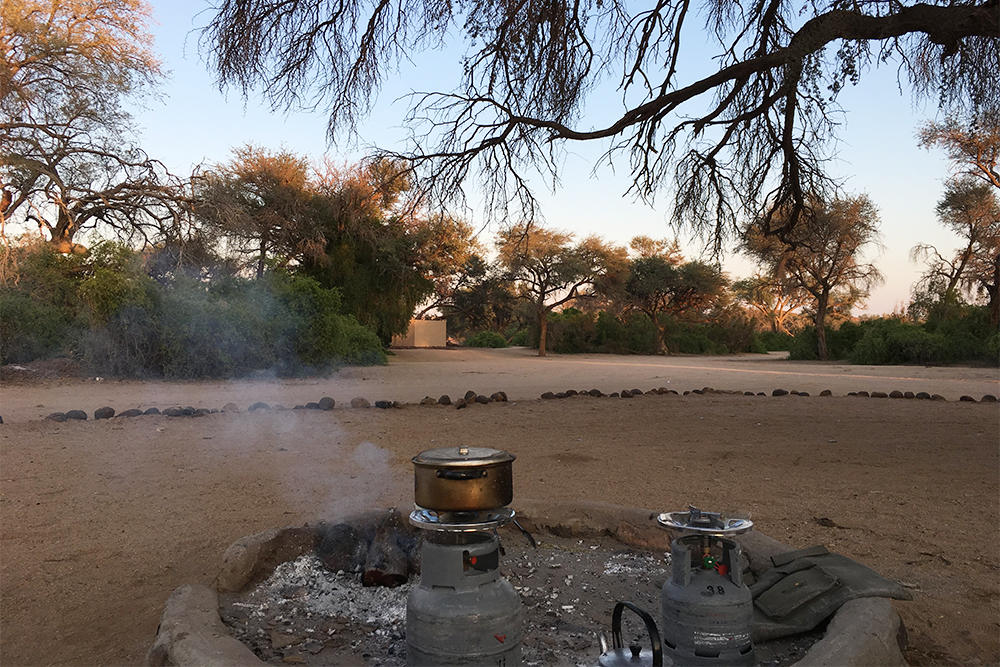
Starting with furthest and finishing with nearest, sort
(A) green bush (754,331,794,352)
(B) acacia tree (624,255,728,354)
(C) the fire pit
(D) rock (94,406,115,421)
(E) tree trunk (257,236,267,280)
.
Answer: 1. (A) green bush (754,331,794,352)
2. (B) acacia tree (624,255,728,354)
3. (E) tree trunk (257,236,267,280)
4. (D) rock (94,406,115,421)
5. (C) the fire pit

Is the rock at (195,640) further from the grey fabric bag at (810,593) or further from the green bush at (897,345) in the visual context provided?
the green bush at (897,345)

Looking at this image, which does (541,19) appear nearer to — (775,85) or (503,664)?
(775,85)

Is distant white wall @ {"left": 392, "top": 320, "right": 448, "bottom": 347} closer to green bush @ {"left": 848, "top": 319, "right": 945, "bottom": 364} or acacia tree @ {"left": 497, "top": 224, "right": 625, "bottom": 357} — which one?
acacia tree @ {"left": 497, "top": 224, "right": 625, "bottom": 357}

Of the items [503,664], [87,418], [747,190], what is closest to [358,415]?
[87,418]

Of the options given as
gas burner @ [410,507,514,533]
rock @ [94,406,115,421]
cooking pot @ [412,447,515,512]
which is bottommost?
rock @ [94,406,115,421]

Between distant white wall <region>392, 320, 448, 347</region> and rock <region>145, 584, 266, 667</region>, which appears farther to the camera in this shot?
distant white wall <region>392, 320, 448, 347</region>

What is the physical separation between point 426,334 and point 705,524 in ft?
90.4

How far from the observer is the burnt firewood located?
2693 millimetres

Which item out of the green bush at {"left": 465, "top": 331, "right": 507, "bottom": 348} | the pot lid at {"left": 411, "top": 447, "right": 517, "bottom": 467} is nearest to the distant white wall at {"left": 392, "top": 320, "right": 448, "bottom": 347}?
the green bush at {"left": 465, "top": 331, "right": 507, "bottom": 348}

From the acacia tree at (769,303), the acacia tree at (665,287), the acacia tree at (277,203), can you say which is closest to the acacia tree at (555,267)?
the acacia tree at (665,287)

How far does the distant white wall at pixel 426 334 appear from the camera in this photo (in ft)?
93.7

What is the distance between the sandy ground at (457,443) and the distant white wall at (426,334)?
19.1m

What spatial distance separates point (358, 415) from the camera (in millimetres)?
7578

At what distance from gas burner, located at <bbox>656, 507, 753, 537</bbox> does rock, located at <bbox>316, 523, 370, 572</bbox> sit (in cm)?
140
